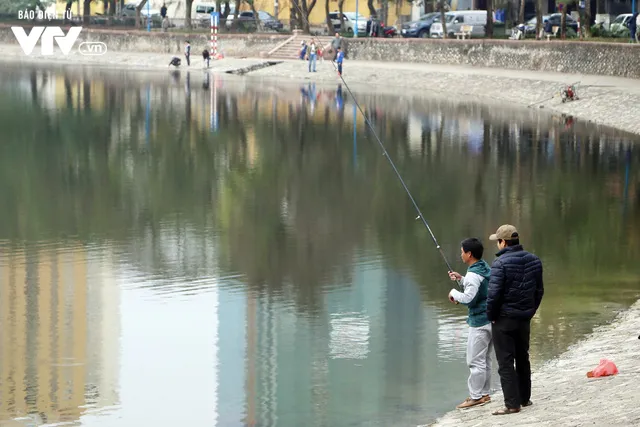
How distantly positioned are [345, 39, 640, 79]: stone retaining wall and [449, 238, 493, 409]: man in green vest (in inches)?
1634

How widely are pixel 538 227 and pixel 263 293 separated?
7413 mm

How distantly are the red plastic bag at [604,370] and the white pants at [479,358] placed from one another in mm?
1291

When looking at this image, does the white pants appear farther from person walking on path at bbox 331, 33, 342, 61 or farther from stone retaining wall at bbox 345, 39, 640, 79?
person walking on path at bbox 331, 33, 342, 61

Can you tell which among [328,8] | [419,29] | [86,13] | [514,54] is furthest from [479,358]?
[86,13]

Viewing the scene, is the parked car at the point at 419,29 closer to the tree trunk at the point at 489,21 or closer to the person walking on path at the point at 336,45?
the person walking on path at the point at 336,45

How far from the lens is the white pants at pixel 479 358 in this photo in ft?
38.8

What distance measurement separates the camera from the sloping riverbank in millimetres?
11039

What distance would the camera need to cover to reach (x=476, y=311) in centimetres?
1173

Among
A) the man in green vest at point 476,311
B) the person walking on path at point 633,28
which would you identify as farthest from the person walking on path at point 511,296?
the person walking on path at point 633,28

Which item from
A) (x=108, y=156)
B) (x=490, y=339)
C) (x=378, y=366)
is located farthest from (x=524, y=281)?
(x=108, y=156)

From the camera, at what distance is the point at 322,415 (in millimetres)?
13102

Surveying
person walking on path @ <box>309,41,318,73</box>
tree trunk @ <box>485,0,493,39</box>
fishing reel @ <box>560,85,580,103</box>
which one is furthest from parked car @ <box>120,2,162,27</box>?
fishing reel @ <box>560,85,580,103</box>

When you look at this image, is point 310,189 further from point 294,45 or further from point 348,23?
point 348,23

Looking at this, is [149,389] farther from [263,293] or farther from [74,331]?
[263,293]
